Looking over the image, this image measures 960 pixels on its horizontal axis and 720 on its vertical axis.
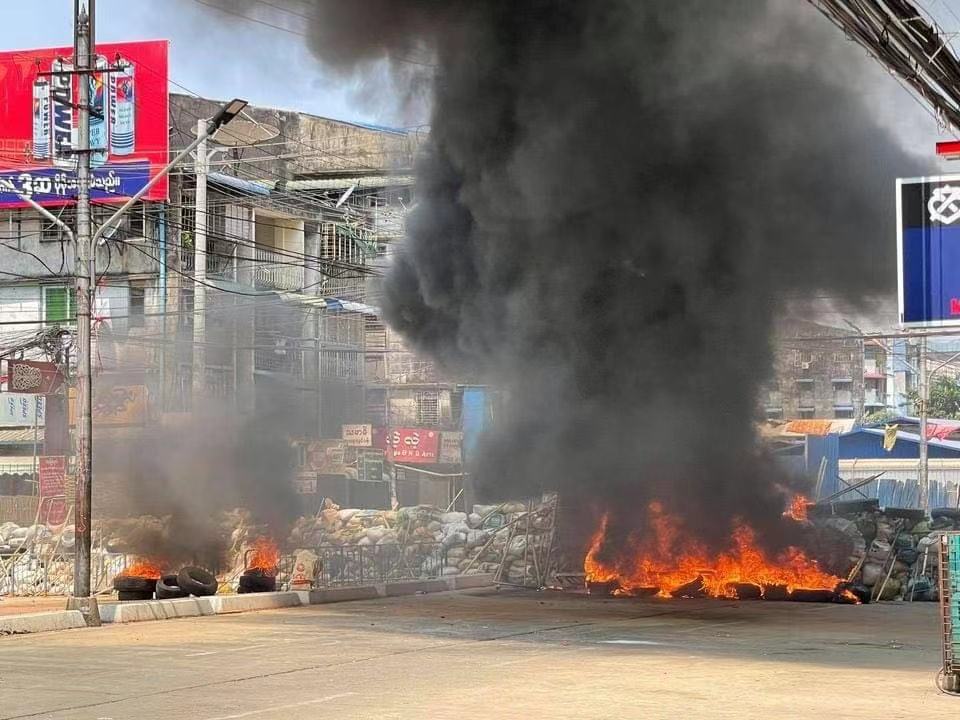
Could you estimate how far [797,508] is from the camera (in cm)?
2591

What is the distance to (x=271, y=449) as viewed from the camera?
94.6 feet

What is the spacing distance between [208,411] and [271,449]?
5.54ft

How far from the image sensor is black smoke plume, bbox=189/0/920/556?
2250 centimetres

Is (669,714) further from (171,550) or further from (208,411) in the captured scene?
(208,411)

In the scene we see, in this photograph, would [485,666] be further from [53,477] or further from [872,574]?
[53,477]

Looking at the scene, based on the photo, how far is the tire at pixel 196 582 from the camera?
20859 millimetres

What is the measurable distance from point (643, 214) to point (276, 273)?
2207 centimetres

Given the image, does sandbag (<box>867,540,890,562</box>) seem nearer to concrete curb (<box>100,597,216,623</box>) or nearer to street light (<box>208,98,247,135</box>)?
concrete curb (<box>100,597,216,623</box>)

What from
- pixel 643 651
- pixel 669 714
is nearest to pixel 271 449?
pixel 643 651

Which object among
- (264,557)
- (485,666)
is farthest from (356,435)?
(485,666)

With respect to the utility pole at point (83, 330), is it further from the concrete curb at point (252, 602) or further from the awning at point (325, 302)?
the awning at point (325, 302)

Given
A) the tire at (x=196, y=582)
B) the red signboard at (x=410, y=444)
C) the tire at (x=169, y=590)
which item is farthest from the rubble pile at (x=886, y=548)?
the red signboard at (x=410, y=444)

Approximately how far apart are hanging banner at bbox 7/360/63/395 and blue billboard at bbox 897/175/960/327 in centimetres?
2209

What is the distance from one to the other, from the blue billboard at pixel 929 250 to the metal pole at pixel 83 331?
11.0 metres
